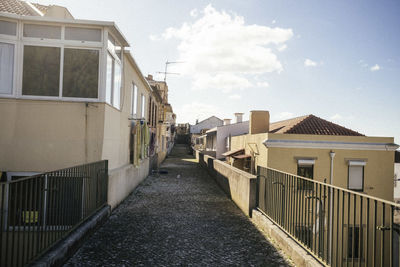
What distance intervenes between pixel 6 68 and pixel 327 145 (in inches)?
599

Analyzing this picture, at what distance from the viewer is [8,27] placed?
6918mm

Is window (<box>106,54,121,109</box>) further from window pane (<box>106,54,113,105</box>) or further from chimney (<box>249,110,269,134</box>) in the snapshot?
chimney (<box>249,110,269,134</box>)

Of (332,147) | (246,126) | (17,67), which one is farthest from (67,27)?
(246,126)

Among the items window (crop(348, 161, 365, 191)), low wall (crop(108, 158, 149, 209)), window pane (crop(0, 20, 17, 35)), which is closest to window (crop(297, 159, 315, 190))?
window (crop(348, 161, 365, 191))

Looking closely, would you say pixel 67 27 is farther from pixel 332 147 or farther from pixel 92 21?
pixel 332 147

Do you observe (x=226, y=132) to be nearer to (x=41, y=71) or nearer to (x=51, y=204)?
(x=41, y=71)

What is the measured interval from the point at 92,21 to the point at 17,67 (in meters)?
2.13

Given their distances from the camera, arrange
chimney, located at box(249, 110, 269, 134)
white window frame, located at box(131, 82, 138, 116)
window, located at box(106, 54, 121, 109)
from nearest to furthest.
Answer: window, located at box(106, 54, 121, 109) → white window frame, located at box(131, 82, 138, 116) → chimney, located at box(249, 110, 269, 134)

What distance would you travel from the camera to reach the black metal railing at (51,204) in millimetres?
3799

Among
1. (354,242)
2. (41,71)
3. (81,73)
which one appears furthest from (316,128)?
(41,71)

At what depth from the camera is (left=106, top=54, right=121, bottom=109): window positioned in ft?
25.4

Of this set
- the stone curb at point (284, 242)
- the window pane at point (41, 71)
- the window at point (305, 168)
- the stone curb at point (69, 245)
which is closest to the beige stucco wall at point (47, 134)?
the window pane at point (41, 71)

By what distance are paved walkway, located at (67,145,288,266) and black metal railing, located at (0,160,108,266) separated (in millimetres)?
549

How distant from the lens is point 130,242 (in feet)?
17.9
